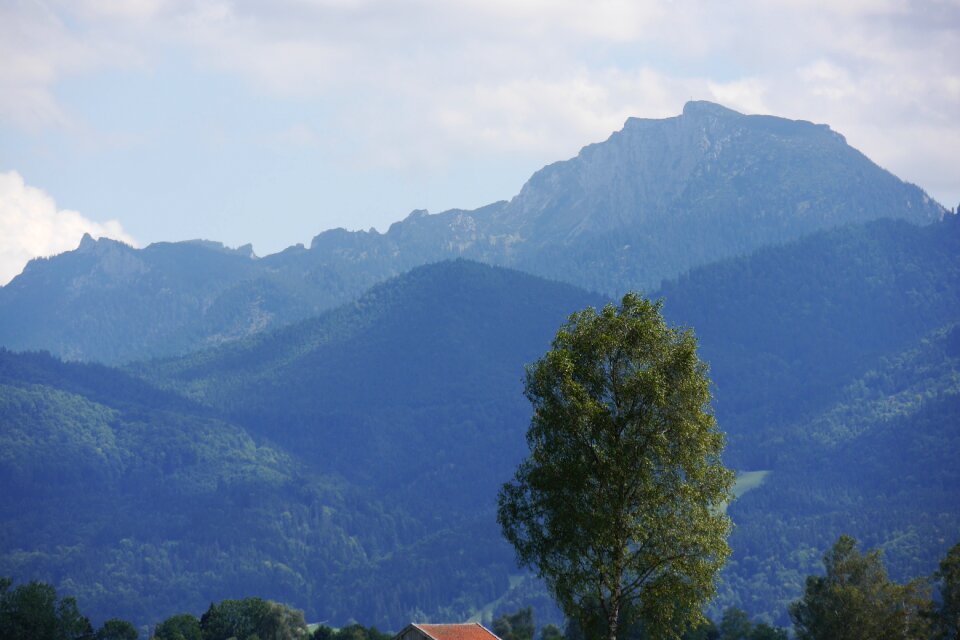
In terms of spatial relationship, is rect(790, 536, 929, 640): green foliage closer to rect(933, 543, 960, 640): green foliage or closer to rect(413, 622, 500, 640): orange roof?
rect(933, 543, 960, 640): green foliage

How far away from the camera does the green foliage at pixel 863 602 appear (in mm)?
107375

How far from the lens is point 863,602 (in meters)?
111

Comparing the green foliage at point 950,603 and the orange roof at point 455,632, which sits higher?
the green foliage at point 950,603

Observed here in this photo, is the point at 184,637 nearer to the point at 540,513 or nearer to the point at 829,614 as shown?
the point at 829,614

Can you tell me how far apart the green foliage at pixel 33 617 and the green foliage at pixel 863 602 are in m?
90.6

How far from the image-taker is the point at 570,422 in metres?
69.3

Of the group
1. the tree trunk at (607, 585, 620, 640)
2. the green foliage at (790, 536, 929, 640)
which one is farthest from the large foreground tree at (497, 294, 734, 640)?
the green foliage at (790, 536, 929, 640)

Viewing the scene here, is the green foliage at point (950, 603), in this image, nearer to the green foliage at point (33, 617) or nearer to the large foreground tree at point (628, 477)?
A: the large foreground tree at point (628, 477)

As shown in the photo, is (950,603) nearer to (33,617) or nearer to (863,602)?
(863,602)

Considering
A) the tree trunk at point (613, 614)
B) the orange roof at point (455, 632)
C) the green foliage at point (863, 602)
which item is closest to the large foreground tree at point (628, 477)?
the tree trunk at point (613, 614)

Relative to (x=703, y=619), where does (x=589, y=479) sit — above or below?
above

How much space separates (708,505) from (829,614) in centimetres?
4717

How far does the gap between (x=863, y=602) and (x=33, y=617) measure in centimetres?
9961

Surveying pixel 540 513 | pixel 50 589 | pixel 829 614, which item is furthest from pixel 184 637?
pixel 540 513
